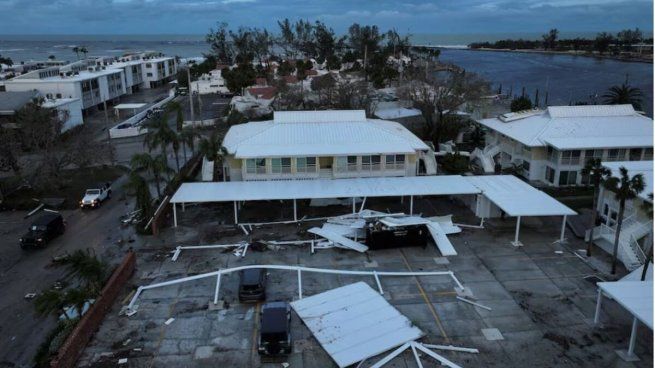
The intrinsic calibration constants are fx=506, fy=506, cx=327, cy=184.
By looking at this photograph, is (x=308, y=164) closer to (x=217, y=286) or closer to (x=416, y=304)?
(x=217, y=286)

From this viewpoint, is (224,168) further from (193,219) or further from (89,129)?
(89,129)

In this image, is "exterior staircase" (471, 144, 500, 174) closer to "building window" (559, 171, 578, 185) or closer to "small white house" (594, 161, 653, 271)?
"building window" (559, 171, 578, 185)

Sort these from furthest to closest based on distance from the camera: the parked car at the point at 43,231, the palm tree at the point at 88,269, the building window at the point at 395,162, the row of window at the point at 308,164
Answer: the building window at the point at 395,162 → the row of window at the point at 308,164 → the parked car at the point at 43,231 → the palm tree at the point at 88,269

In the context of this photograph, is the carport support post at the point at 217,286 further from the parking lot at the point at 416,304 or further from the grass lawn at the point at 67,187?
the grass lawn at the point at 67,187

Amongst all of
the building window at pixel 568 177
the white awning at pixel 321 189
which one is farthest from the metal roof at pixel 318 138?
the building window at pixel 568 177

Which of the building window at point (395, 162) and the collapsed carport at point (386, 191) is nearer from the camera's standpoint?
the collapsed carport at point (386, 191)

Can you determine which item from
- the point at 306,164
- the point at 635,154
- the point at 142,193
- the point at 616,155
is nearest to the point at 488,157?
the point at 616,155

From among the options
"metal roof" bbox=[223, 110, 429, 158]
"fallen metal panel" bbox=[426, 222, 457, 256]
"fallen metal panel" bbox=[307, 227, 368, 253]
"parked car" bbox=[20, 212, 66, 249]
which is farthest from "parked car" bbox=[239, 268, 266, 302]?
"parked car" bbox=[20, 212, 66, 249]
